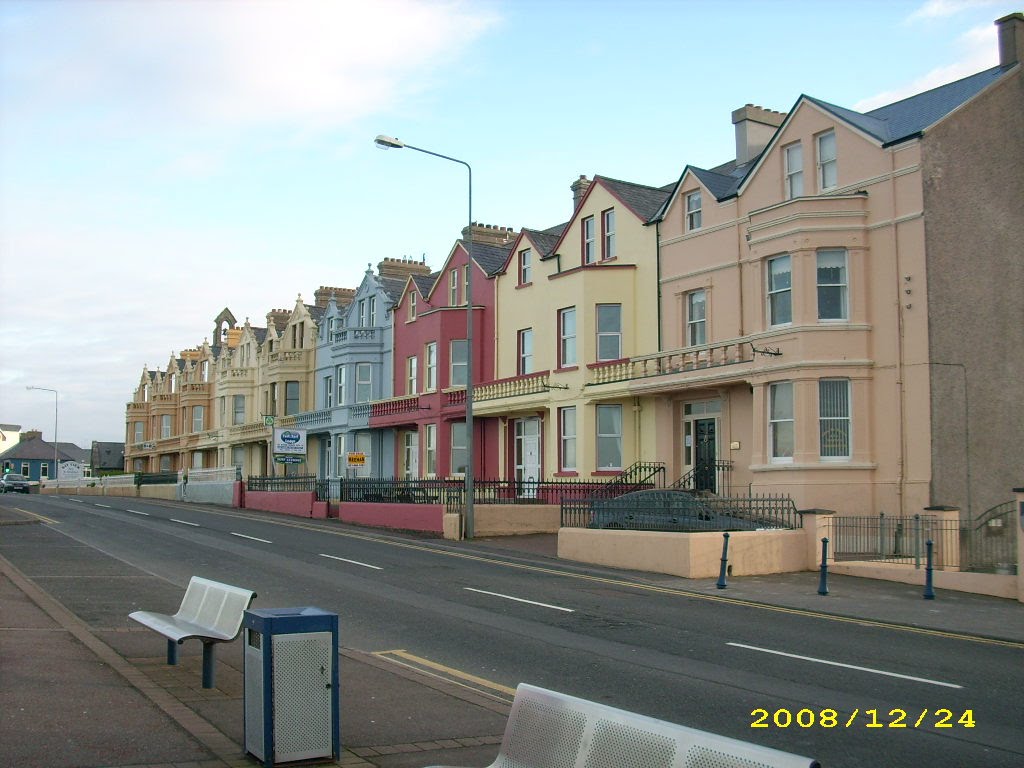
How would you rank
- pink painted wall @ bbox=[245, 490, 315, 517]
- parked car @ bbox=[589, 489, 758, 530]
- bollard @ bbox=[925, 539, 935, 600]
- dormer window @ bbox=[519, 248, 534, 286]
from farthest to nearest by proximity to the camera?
1. pink painted wall @ bbox=[245, 490, 315, 517]
2. dormer window @ bbox=[519, 248, 534, 286]
3. parked car @ bbox=[589, 489, 758, 530]
4. bollard @ bbox=[925, 539, 935, 600]

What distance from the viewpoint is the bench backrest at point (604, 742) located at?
4168mm

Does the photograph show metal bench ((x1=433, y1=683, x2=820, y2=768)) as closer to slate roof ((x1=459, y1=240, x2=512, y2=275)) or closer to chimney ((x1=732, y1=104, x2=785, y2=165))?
chimney ((x1=732, y1=104, x2=785, y2=165))

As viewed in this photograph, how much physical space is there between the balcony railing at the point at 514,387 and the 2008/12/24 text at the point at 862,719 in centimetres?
2616

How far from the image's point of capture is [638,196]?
1348 inches

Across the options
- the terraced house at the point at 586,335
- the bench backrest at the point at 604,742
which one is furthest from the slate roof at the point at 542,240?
the bench backrest at the point at 604,742

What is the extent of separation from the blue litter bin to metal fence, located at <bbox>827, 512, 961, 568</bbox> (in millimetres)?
14833

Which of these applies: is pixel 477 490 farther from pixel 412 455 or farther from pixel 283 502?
pixel 412 455

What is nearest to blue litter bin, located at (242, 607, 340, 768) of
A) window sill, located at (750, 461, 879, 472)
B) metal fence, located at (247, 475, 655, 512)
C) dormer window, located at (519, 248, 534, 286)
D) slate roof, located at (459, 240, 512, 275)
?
window sill, located at (750, 461, 879, 472)

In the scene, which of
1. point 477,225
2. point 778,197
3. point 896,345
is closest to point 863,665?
point 896,345

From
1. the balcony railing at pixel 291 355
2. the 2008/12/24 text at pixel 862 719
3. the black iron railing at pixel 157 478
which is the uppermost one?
the balcony railing at pixel 291 355

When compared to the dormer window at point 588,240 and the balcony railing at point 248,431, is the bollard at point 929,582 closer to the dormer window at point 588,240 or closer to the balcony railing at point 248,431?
the dormer window at point 588,240

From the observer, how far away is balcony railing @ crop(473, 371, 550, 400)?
35344 millimetres

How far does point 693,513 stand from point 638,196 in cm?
1494


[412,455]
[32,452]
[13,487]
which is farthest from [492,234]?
[32,452]
